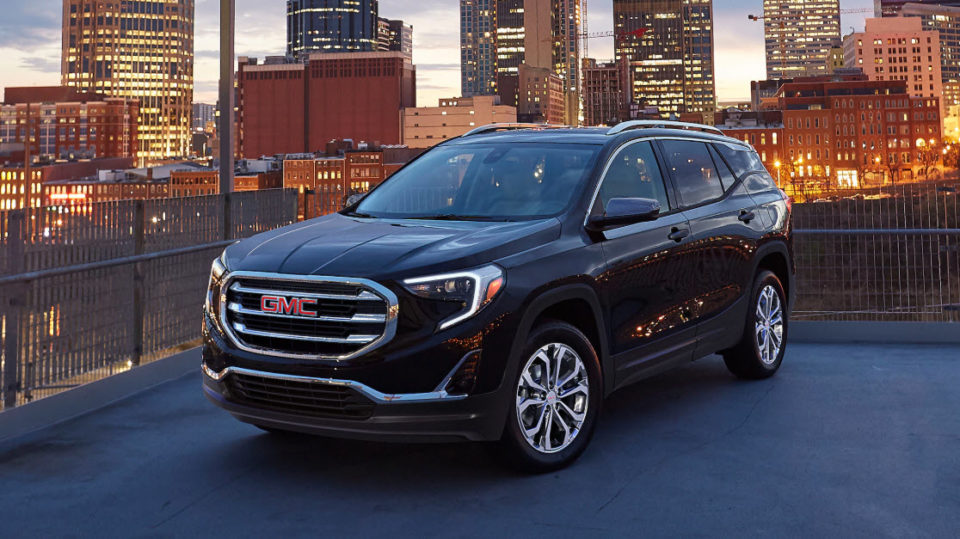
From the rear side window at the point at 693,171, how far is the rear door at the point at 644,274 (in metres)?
0.19

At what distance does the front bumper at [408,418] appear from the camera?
4301mm

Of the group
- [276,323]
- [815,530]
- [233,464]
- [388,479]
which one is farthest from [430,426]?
[815,530]

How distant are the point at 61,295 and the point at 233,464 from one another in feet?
6.74

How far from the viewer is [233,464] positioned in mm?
5098

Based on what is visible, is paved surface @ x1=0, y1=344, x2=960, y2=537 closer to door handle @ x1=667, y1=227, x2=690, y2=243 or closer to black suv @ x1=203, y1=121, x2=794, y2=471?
black suv @ x1=203, y1=121, x2=794, y2=471

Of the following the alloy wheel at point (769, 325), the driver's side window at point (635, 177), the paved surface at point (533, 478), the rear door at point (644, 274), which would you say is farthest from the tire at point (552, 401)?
the alloy wheel at point (769, 325)

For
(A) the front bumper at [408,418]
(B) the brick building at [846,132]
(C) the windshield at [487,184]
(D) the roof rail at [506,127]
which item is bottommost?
(A) the front bumper at [408,418]

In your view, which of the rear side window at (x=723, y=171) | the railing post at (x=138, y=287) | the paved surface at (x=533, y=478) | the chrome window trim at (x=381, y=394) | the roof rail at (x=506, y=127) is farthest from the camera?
the railing post at (x=138, y=287)

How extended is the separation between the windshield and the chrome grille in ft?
3.85

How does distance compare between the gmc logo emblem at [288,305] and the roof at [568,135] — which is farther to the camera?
the roof at [568,135]

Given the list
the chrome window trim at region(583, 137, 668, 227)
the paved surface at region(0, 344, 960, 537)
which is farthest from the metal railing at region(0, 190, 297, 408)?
the chrome window trim at region(583, 137, 668, 227)

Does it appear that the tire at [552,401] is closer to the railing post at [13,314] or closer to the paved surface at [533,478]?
the paved surface at [533,478]

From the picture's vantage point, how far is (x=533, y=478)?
15.6ft

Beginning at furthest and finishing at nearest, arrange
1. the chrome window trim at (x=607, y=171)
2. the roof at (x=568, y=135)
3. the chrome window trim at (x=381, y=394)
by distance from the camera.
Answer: the roof at (x=568, y=135)
the chrome window trim at (x=607, y=171)
the chrome window trim at (x=381, y=394)
